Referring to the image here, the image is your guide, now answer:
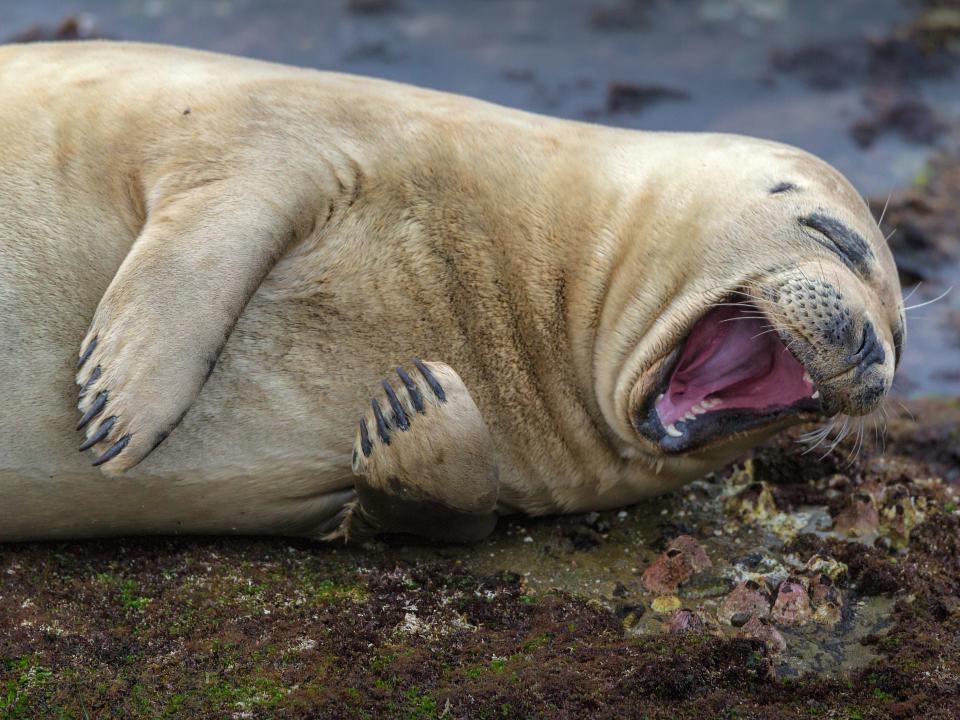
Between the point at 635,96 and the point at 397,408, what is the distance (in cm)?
560

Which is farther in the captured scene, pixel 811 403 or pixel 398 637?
pixel 811 403

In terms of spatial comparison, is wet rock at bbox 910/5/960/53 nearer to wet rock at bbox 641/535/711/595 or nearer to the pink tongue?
the pink tongue

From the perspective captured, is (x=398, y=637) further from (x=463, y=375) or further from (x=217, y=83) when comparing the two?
(x=217, y=83)

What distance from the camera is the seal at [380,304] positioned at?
392 cm

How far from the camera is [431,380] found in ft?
12.9

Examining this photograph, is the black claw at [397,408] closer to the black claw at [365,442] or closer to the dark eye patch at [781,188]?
the black claw at [365,442]

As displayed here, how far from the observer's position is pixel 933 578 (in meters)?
4.42

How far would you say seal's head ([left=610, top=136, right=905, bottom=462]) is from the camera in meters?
4.13

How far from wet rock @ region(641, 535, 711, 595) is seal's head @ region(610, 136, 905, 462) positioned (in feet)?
1.03

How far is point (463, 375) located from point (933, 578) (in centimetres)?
174

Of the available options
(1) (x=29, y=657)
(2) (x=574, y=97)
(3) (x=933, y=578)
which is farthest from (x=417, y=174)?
(2) (x=574, y=97)

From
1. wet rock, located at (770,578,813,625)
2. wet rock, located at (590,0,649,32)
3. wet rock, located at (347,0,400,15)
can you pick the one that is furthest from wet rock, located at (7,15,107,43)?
wet rock, located at (770,578,813,625)

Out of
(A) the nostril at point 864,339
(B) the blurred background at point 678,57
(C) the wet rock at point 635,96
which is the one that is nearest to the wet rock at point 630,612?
(A) the nostril at point 864,339

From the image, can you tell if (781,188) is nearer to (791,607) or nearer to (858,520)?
(858,520)
